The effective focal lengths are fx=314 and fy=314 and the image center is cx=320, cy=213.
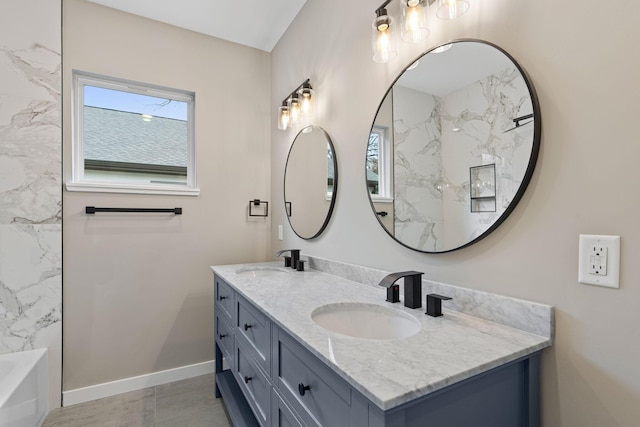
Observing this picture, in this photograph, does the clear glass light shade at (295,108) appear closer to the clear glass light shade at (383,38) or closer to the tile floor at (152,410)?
the clear glass light shade at (383,38)

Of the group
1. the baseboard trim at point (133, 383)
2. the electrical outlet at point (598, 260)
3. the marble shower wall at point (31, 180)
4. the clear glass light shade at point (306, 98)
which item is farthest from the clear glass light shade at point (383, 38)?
the baseboard trim at point (133, 383)

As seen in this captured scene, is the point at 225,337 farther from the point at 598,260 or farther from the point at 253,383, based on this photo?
the point at 598,260

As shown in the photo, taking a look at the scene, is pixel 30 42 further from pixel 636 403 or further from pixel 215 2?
pixel 636 403

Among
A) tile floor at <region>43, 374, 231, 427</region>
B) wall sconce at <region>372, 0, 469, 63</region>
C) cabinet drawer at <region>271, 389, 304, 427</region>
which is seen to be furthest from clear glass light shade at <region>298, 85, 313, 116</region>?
tile floor at <region>43, 374, 231, 427</region>

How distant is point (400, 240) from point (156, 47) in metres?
2.24

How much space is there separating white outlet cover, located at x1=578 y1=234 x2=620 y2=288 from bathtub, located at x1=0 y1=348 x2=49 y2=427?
90.2 inches

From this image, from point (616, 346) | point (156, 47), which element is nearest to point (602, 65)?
point (616, 346)

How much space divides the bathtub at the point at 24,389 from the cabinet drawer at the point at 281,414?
1.31 meters

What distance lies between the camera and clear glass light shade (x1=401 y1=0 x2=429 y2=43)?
3.79ft

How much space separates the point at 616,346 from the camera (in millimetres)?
735

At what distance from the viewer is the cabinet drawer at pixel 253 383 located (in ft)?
3.90

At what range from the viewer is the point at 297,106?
213 cm

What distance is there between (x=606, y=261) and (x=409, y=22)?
0.99m

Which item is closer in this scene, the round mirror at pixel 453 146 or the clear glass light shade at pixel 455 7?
the round mirror at pixel 453 146
